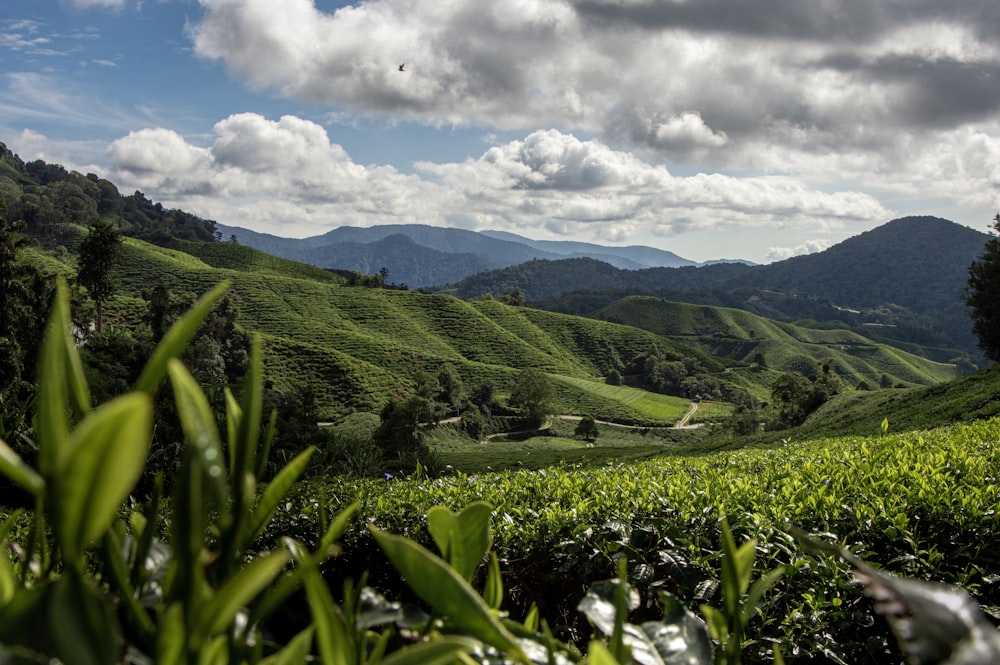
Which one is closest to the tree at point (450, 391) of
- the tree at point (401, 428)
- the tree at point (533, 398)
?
the tree at point (533, 398)

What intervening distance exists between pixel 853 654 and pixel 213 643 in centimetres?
278

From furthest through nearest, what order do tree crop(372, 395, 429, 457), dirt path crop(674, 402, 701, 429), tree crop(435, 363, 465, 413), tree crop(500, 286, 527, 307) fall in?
→ tree crop(500, 286, 527, 307)
dirt path crop(674, 402, 701, 429)
tree crop(435, 363, 465, 413)
tree crop(372, 395, 429, 457)

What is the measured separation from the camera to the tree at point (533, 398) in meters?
80.0

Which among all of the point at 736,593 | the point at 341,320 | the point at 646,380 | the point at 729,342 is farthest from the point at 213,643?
the point at 729,342

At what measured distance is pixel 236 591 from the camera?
591mm

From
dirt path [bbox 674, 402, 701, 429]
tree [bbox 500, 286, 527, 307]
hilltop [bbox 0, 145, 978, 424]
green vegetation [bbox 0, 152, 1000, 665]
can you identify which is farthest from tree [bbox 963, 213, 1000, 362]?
tree [bbox 500, 286, 527, 307]

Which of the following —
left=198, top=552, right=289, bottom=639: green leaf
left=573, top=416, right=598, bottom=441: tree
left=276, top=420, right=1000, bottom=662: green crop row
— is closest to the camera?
left=198, top=552, right=289, bottom=639: green leaf

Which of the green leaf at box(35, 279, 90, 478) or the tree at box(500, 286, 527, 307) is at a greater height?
the tree at box(500, 286, 527, 307)

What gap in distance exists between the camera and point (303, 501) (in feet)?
16.2

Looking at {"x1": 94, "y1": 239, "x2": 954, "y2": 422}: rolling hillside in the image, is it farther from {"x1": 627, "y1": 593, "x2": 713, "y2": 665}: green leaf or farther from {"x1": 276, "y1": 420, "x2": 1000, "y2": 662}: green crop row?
{"x1": 627, "y1": 593, "x2": 713, "y2": 665}: green leaf

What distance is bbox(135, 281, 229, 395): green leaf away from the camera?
0.62 m

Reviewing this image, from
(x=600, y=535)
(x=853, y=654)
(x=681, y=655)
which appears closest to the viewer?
(x=681, y=655)

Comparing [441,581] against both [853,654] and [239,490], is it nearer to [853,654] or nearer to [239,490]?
[239,490]

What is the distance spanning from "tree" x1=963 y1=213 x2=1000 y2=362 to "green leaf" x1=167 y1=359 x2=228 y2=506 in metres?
40.2
